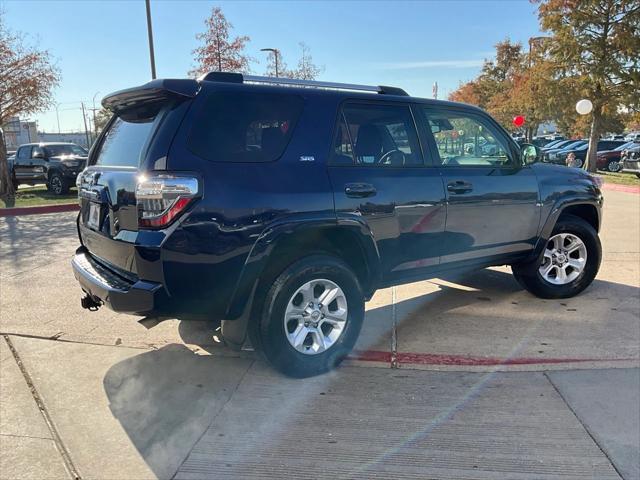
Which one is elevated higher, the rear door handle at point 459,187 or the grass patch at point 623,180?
the rear door handle at point 459,187

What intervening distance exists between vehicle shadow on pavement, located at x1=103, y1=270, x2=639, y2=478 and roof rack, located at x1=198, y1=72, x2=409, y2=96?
181 cm

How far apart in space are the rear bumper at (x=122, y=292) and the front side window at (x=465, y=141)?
8.34 ft

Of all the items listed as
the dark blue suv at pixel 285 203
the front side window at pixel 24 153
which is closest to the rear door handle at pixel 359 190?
the dark blue suv at pixel 285 203

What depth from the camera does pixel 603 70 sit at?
20.3m

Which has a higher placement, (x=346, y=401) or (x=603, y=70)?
(x=603, y=70)

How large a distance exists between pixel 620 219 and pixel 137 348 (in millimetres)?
10038

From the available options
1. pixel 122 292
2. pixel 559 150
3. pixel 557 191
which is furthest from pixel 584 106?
pixel 122 292

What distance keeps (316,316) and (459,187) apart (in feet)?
5.47

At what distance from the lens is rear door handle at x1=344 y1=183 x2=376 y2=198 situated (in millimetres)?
3596

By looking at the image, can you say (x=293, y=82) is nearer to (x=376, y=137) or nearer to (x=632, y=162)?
(x=376, y=137)

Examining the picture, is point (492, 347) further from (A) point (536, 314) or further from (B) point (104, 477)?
(B) point (104, 477)

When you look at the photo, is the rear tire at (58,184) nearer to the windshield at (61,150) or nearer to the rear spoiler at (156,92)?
the windshield at (61,150)

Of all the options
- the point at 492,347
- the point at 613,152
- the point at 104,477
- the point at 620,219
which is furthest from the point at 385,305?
the point at 613,152

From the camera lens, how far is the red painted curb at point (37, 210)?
1242 centimetres
